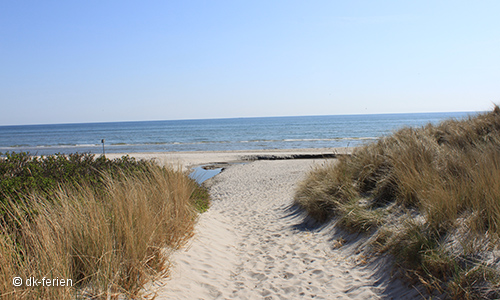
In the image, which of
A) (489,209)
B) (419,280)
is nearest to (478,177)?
(489,209)

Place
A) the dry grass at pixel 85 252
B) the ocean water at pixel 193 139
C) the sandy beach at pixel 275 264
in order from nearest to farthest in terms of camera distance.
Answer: the dry grass at pixel 85 252 → the sandy beach at pixel 275 264 → the ocean water at pixel 193 139

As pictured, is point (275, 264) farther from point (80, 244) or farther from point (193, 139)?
point (193, 139)

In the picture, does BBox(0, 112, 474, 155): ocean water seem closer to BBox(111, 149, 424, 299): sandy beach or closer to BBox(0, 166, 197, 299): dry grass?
BBox(111, 149, 424, 299): sandy beach

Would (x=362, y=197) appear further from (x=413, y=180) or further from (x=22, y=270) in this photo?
(x=22, y=270)

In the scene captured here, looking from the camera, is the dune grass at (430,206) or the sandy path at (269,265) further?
the sandy path at (269,265)

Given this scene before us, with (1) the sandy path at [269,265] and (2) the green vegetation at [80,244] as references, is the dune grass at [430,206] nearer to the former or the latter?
(1) the sandy path at [269,265]

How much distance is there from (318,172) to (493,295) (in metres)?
Answer: 6.63

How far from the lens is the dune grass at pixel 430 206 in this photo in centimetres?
334

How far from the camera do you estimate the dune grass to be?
3340 millimetres

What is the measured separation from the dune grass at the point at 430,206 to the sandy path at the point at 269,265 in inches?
18.6

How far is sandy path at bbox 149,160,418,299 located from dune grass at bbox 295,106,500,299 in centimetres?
47

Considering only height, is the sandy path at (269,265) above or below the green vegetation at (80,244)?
below

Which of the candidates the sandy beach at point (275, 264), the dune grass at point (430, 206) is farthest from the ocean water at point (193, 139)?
the sandy beach at point (275, 264)

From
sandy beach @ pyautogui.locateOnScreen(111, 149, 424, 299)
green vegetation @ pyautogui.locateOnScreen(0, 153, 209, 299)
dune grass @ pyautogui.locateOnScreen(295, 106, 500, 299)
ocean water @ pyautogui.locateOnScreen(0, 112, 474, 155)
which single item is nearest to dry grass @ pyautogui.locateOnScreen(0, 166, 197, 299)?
green vegetation @ pyautogui.locateOnScreen(0, 153, 209, 299)
